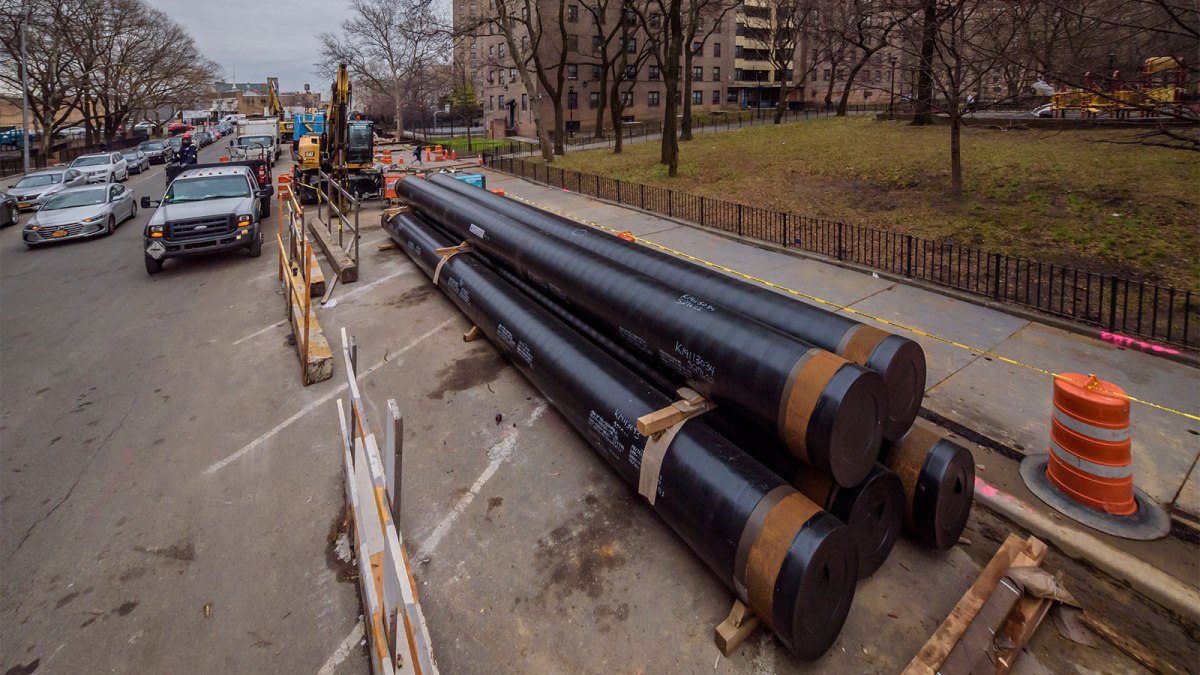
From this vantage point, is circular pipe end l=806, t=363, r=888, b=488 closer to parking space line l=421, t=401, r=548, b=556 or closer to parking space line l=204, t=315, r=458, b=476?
parking space line l=421, t=401, r=548, b=556

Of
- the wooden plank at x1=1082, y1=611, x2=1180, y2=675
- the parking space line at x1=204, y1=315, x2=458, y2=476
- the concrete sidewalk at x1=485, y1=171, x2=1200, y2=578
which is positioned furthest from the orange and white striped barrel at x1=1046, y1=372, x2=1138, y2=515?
the parking space line at x1=204, y1=315, x2=458, y2=476

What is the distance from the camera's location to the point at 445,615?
150 inches

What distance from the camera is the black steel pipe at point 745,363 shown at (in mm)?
3547

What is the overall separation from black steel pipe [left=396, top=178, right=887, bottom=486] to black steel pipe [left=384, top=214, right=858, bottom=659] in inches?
12.8

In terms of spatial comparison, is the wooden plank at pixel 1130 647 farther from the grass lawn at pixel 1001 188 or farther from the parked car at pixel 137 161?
the parked car at pixel 137 161

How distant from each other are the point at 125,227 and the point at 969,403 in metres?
23.0

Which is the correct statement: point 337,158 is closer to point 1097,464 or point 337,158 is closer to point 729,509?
point 729,509

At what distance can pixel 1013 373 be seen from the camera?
699 centimetres

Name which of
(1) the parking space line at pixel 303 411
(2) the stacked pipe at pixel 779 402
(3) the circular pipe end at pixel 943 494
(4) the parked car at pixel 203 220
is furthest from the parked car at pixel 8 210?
(3) the circular pipe end at pixel 943 494

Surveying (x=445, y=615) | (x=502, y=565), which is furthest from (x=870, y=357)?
(x=445, y=615)

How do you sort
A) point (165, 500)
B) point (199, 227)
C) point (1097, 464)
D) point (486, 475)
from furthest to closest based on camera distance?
point (199, 227) < point (486, 475) < point (165, 500) < point (1097, 464)

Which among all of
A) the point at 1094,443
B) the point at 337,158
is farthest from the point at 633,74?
the point at 1094,443

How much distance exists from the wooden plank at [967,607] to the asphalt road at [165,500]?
133 inches

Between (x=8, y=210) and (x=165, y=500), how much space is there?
74.7ft
